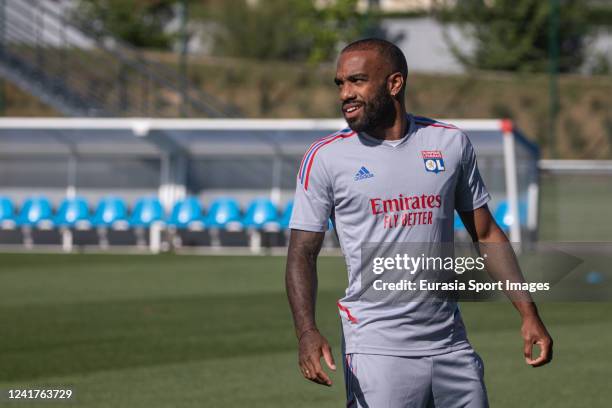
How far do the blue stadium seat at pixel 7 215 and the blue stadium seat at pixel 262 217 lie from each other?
5284mm

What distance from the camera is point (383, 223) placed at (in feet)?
13.6

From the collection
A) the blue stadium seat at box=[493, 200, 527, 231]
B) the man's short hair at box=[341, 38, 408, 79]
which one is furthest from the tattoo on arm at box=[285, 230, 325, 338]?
the blue stadium seat at box=[493, 200, 527, 231]

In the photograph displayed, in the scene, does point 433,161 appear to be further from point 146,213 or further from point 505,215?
point 146,213

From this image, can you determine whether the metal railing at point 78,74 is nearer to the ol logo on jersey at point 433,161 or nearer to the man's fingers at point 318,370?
the ol logo on jersey at point 433,161

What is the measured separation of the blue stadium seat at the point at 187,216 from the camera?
79.5 feet

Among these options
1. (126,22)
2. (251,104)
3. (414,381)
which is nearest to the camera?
(414,381)

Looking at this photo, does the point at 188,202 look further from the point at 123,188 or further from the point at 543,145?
the point at 543,145

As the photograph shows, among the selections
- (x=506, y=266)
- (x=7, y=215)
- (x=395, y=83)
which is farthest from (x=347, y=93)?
(x=7, y=215)

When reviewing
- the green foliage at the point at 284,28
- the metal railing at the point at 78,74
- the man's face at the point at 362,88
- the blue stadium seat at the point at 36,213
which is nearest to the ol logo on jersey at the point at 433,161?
the man's face at the point at 362,88

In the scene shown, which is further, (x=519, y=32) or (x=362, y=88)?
(x=519, y=32)

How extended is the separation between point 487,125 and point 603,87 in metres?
17.5

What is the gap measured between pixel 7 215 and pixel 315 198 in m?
22.1

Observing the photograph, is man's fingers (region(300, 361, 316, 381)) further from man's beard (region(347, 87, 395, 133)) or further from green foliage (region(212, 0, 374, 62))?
green foliage (region(212, 0, 374, 62))

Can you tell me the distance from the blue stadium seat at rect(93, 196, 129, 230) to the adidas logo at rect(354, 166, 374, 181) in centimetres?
2091
